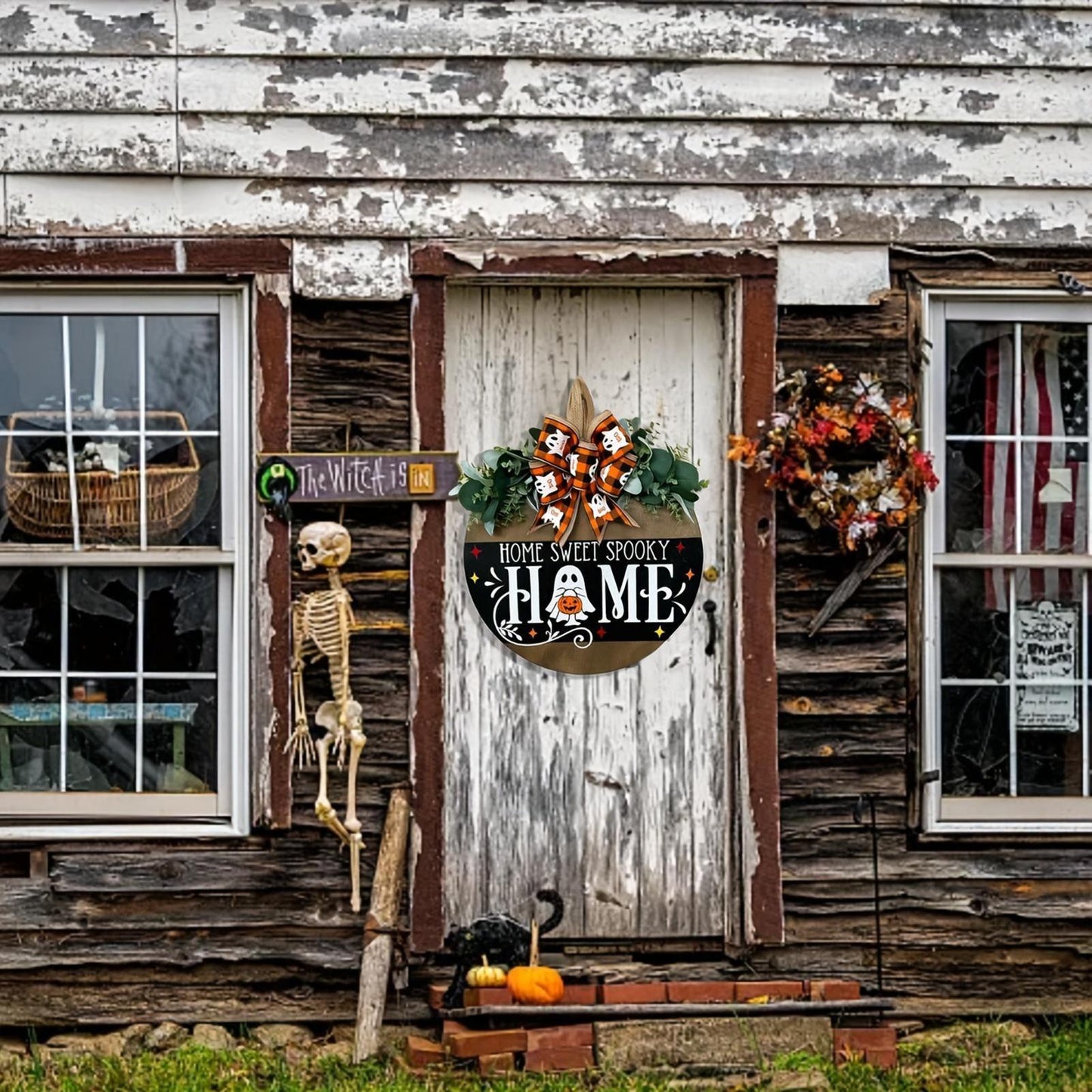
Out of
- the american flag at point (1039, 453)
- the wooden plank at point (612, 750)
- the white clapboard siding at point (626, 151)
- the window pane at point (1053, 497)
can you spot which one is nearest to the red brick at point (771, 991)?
the wooden plank at point (612, 750)

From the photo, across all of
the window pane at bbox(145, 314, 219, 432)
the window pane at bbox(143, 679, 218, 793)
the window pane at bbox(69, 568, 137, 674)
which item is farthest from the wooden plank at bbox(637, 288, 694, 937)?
the window pane at bbox(69, 568, 137, 674)

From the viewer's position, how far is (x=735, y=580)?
693 cm

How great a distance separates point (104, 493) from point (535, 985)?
225 cm

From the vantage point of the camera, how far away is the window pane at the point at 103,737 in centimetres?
686

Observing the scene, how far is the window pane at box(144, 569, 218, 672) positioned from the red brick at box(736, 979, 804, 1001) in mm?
2131

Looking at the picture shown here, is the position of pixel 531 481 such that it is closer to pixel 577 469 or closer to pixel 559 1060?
pixel 577 469

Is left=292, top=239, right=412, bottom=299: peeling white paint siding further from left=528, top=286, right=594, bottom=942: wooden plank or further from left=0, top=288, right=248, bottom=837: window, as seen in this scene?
left=528, top=286, right=594, bottom=942: wooden plank

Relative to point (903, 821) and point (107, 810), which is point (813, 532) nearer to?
point (903, 821)

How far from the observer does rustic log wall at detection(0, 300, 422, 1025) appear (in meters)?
6.78

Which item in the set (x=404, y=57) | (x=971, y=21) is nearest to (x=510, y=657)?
(x=404, y=57)

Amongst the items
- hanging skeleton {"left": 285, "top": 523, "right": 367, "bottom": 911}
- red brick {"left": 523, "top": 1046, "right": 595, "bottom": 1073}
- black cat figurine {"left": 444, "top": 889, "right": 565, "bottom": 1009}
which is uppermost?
hanging skeleton {"left": 285, "top": 523, "right": 367, "bottom": 911}

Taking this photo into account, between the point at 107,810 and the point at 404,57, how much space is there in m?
2.81

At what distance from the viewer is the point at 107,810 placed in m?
6.84

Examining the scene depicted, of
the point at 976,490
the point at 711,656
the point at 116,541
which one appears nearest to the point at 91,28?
the point at 116,541
